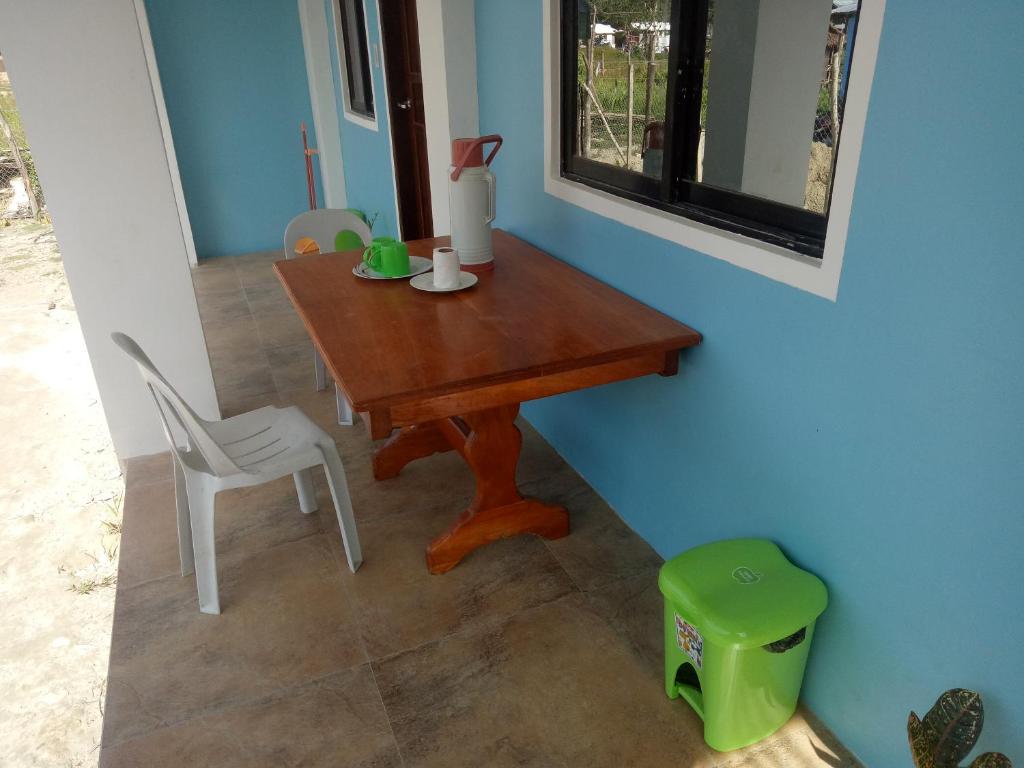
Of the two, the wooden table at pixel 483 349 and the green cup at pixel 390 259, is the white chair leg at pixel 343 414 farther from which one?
the green cup at pixel 390 259

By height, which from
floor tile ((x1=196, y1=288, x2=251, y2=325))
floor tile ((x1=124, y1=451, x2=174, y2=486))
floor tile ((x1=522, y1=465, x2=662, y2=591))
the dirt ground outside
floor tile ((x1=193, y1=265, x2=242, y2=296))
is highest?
floor tile ((x1=193, y1=265, x2=242, y2=296))

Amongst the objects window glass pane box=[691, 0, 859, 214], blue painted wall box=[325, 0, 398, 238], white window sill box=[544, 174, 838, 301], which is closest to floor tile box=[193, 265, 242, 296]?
blue painted wall box=[325, 0, 398, 238]

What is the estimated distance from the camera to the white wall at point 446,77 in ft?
9.25

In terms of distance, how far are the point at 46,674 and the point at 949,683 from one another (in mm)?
2135

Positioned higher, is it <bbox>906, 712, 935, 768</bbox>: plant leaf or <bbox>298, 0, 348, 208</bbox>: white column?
<bbox>298, 0, 348, 208</bbox>: white column

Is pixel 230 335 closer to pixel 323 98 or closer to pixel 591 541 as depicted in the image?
pixel 323 98

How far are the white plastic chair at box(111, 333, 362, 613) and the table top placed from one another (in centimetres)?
38

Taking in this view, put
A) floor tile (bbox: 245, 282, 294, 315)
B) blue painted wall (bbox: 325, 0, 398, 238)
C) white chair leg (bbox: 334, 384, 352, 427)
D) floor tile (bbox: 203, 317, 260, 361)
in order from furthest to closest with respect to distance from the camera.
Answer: floor tile (bbox: 245, 282, 294, 315), blue painted wall (bbox: 325, 0, 398, 238), floor tile (bbox: 203, 317, 260, 361), white chair leg (bbox: 334, 384, 352, 427)

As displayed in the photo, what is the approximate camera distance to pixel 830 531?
1552 mm

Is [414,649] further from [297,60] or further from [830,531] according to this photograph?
[297,60]

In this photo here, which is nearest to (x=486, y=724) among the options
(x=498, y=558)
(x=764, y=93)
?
(x=498, y=558)

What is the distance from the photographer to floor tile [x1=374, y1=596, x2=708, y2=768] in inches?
64.4

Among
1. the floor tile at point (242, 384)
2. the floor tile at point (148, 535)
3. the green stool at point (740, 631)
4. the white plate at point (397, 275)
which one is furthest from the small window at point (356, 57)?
the green stool at point (740, 631)

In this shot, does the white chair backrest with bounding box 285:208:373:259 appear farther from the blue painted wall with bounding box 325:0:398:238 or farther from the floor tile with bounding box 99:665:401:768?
the floor tile with bounding box 99:665:401:768
